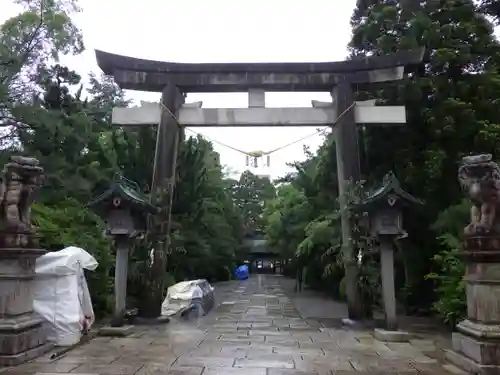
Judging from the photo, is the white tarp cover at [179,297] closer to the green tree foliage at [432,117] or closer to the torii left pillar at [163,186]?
the torii left pillar at [163,186]

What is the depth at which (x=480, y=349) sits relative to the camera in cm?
644

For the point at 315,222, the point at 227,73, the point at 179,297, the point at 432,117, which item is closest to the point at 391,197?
the point at 432,117

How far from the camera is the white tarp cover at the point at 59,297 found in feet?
27.5

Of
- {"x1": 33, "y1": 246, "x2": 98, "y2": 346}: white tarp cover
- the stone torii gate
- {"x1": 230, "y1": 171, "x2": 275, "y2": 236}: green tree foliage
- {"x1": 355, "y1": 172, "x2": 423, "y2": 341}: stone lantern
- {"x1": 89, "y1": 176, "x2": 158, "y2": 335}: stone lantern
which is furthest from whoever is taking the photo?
{"x1": 230, "y1": 171, "x2": 275, "y2": 236}: green tree foliage

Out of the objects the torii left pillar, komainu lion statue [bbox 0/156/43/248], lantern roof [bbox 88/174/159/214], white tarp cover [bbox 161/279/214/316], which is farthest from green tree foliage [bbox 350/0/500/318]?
komainu lion statue [bbox 0/156/43/248]

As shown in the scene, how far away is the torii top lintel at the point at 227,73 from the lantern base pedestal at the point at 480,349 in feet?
23.3

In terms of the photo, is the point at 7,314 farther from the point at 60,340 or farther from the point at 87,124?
the point at 87,124

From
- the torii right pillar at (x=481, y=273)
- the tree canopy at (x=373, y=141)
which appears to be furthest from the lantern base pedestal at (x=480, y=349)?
the tree canopy at (x=373, y=141)

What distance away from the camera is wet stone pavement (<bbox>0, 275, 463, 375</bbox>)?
680 cm

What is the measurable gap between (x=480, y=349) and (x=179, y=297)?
8.41 m

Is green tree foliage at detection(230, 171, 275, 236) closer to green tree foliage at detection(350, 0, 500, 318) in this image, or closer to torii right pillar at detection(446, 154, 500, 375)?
green tree foliage at detection(350, 0, 500, 318)

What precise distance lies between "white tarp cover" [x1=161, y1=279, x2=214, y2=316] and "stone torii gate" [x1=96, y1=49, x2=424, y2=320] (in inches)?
87.7

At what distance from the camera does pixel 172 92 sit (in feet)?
40.7

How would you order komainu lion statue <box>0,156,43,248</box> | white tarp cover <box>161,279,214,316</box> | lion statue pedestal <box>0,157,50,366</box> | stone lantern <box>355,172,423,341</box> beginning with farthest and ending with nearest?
1. white tarp cover <box>161,279,214,316</box>
2. stone lantern <box>355,172,423,341</box>
3. komainu lion statue <box>0,156,43,248</box>
4. lion statue pedestal <box>0,157,50,366</box>
